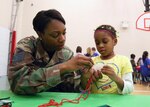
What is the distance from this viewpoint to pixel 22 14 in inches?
319

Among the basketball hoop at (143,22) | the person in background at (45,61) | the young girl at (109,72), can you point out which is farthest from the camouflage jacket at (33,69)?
the basketball hoop at (143,22)

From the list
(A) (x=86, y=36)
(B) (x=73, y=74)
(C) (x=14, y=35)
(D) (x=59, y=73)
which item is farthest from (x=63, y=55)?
(A) (x=86, y=36)

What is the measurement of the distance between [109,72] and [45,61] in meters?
0.32

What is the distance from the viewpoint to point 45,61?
1138 millimetres

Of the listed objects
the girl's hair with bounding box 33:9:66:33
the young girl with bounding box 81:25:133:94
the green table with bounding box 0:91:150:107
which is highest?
the girl's hair with bounding box 33:9:66:33

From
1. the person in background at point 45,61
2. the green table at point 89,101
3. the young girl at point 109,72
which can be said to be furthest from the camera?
the young girl at point 109,72

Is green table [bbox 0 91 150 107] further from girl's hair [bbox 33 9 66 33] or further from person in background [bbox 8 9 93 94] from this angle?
girl's hair [bbox 33 9 66 33]

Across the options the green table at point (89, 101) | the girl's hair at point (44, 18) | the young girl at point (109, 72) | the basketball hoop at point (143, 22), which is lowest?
the green table at point (89, 101)

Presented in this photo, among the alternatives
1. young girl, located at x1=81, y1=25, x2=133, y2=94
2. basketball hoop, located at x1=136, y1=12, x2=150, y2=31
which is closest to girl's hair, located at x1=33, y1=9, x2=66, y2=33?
young girl, located at x1=81, y1=25, x2=133, y2=94

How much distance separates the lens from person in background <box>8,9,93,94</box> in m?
0.96

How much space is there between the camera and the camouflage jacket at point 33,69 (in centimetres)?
97

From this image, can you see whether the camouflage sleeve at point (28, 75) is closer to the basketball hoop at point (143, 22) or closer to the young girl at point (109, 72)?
the young girl at point (109, 72)

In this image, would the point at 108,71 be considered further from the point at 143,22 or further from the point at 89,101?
the point at 143,22

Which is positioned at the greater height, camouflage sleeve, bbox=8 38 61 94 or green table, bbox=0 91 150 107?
camouflage sleeve, bbox=8 38 61 94
